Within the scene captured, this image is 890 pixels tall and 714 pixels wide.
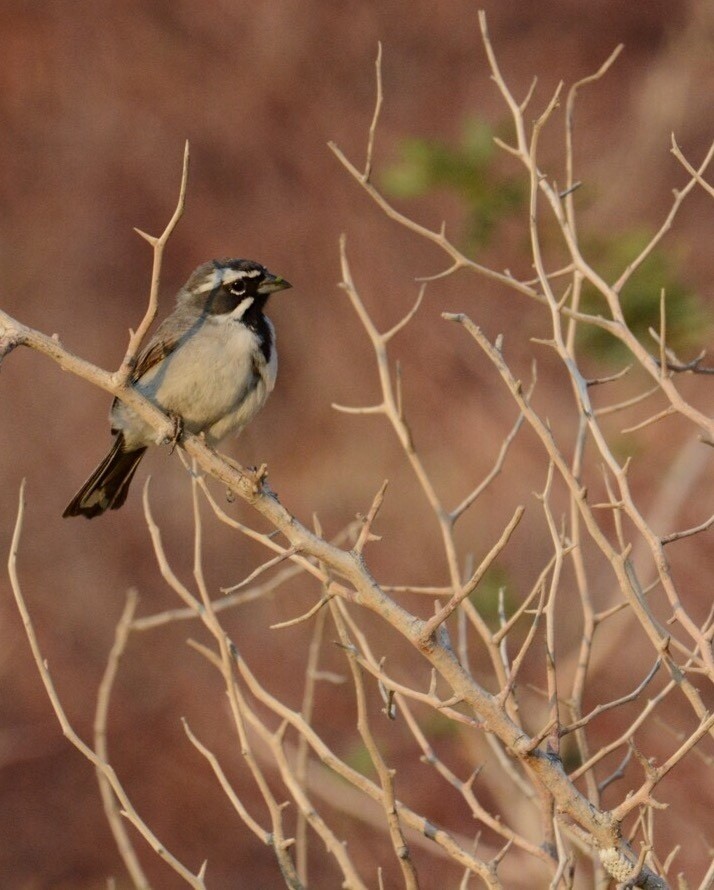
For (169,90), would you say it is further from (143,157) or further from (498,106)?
(498,106)

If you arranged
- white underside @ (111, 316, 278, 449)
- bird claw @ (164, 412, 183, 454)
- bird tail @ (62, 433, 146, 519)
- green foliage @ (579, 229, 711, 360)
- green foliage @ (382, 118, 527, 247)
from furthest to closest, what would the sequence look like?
green foliage @ (382, 118, 527, 247) < green foliage @ (579, 229, 711, 360) < bird tail @ (62, 433, 146, 519) < white underside @ (111, 316, 278, 449) < bird claw @ (164, 412, 183, 454)

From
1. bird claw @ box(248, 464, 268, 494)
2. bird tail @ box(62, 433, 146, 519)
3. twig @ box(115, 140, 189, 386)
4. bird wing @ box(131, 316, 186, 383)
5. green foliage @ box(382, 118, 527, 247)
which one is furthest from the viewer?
green foliage @ box(382, 118, 527, 247)

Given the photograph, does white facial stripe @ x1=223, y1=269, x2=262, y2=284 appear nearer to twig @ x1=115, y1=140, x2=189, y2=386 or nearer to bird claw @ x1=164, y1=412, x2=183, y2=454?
bird claw @ x1=164, y1=412, x2=183, y2=454

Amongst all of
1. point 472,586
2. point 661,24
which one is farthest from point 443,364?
point 472,586

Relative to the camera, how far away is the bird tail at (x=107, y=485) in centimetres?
517

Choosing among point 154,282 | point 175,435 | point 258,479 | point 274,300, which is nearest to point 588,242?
point 175,435

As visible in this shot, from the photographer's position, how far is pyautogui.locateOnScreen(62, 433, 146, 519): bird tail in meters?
5.17

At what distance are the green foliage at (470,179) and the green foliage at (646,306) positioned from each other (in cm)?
79

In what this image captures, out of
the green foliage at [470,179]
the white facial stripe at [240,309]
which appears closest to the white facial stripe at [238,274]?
the white facial stripe at [240,309]

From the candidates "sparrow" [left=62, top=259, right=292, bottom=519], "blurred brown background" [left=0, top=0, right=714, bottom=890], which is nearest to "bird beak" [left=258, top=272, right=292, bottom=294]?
"sparrow" [left=62, top=259, right=292, bottom=519]

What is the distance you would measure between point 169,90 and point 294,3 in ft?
4.29

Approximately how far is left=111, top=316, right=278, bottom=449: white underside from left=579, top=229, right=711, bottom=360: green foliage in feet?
7.07

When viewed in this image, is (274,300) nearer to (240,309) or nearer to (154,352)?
(154,352)

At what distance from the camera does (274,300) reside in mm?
11195
